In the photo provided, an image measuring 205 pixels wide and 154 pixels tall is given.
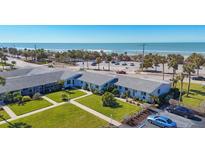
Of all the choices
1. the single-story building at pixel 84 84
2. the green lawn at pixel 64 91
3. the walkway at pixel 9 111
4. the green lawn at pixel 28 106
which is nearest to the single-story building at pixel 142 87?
the single-story building at pixel 84 84


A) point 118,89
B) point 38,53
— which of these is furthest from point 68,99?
point 38,53

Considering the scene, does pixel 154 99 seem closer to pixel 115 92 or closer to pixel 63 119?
pixel 115 92

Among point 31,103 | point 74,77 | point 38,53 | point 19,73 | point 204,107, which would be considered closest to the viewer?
point 204,107

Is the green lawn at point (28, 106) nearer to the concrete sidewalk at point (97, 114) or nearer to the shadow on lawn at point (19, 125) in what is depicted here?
the shadow on lawn at point (19, 125)

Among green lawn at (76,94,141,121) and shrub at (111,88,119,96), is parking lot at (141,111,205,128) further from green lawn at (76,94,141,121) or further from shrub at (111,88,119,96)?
shrub at (111,88,119,96)

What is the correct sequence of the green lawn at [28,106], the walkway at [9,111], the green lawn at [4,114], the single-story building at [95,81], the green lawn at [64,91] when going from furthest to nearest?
the single-story building at [95,81] < the green lawn at [64,91] < the green lawn at [28,106] < the walkway at [9,111] < the green lawn at [4,114]

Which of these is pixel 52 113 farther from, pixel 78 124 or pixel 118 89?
pixel 118 89
